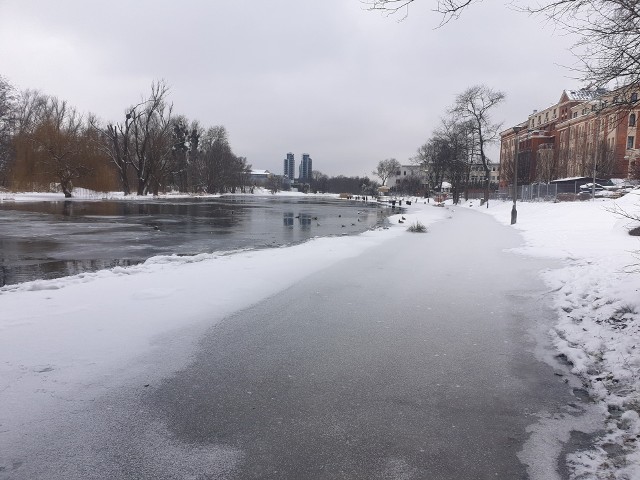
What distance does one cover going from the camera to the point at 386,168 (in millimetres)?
166000

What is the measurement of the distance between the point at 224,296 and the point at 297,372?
11.9 feet

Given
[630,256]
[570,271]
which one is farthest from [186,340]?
[630,256]

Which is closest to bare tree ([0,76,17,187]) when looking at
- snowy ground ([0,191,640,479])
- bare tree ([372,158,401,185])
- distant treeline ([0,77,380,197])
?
distant treeline ([0,77,380,197])

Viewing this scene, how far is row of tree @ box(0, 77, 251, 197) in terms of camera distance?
51094 mm

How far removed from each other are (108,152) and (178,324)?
6918 cm

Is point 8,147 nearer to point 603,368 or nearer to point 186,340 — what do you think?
point 186,340

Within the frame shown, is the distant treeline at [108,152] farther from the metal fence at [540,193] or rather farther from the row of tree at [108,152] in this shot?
the metal fence at [540,193]

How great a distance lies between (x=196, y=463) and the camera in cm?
328

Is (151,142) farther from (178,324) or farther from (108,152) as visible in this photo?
(178,324)

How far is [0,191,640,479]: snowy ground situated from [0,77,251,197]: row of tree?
1931 inches

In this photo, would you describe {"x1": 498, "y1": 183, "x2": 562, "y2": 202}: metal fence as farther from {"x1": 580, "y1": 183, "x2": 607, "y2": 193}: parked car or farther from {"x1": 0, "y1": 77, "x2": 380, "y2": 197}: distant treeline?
{"x1": 0, "y1": 77, "x2": 380, "y2": 197}: distant treeline

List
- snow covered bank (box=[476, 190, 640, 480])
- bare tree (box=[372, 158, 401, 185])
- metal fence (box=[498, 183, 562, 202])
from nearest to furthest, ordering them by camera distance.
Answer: snow covered bank (box=[476, 190, 640, 480]) → metal fence (box=[498, 183, 562, 202]) → bare tree (box=[372, 158, 401, 185])

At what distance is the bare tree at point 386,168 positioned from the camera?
165 metres

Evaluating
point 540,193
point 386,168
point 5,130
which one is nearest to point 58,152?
point 5,130
